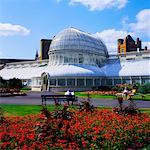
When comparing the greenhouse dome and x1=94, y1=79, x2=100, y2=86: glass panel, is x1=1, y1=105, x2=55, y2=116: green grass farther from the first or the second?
the greenhouse dome

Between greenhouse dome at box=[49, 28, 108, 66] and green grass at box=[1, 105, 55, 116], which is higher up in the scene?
greenhouse dome at box=[49, 28, 108, 66]

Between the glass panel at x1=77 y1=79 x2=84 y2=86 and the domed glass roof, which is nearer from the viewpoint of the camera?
the glass panel at x1=77 y1=79 x2=84 y2=86

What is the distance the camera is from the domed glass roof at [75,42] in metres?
72.0

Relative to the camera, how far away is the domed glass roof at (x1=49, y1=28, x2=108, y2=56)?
236 ft

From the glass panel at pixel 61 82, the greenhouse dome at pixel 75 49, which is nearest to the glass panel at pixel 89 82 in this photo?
the glass panel at pixel 61 82

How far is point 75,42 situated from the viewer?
236 ft

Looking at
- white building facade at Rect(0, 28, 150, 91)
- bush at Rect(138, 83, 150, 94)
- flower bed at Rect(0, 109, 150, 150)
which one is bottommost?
flower bed at Rect(0, 109, 150, 150)

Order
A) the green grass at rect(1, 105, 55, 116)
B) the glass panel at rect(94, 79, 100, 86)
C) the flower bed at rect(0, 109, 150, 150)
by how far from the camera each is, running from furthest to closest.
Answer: the glass panel at rect(94, 79, 100, 86)
the green grass at rect(1, 105, 55, 116)
the flower bed at rect(0, 109, 150, 150)

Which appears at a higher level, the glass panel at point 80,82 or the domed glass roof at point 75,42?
the domed glass roof at point 75,42

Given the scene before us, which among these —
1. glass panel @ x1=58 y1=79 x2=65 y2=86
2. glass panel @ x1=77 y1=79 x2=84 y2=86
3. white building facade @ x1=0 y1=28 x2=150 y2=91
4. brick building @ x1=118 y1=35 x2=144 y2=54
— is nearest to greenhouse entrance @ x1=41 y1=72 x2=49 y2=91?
white building facade @ x1=0 y1=28 x2=150 y2=91

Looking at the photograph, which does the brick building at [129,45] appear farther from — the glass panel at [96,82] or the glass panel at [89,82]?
the glass panel at [89,82]

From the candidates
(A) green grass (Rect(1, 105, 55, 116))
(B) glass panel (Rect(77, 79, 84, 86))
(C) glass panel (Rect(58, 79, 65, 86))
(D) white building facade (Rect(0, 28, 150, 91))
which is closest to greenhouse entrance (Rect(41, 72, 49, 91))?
(D) white building facade (Rect(0, 28, 150, 91))

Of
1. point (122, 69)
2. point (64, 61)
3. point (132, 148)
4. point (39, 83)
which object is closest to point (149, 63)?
point (122, 69)

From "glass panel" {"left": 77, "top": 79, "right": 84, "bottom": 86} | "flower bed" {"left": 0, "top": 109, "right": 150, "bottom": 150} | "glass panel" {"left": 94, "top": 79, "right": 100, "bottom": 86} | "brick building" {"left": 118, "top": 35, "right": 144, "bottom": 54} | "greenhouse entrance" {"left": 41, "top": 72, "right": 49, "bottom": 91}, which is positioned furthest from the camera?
"brick building" {"left": 118, "top": 35, "right": 144, "bottom": 54}
